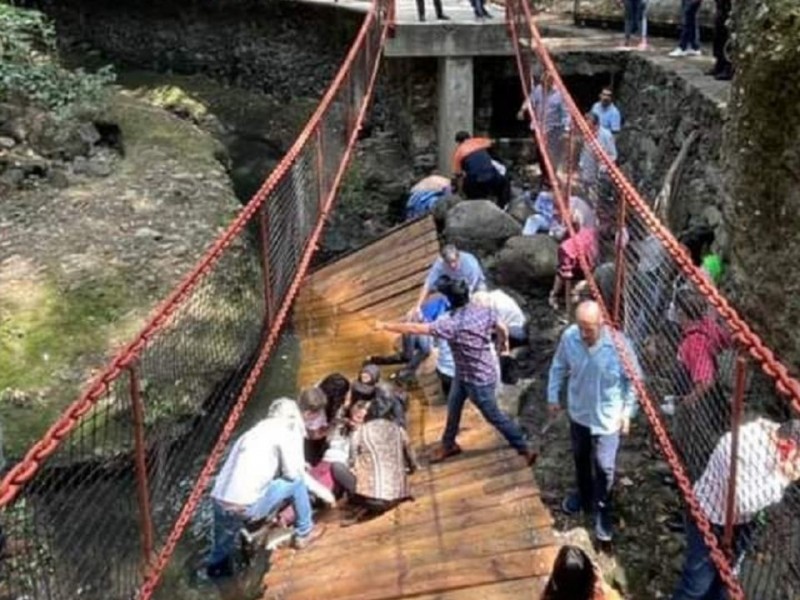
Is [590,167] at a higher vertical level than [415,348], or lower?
higher

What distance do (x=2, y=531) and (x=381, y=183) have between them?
10250mm

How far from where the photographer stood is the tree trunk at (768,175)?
21.3ft

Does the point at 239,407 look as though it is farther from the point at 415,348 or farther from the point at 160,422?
the point at 415,348

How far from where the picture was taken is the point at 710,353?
17.0ft

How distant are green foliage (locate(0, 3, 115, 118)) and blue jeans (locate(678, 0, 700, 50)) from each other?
748 cm

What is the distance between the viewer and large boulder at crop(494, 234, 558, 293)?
1052 centimetres

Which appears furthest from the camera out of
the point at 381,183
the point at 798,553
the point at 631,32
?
the point at 381,183

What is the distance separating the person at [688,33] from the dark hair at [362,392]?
626 centimetres

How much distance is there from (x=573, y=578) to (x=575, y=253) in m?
4.81

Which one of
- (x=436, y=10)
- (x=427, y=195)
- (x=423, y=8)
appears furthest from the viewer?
(x=436, y=10)

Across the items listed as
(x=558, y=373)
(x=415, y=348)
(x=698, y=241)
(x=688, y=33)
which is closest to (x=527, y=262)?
(x=698, y=241)

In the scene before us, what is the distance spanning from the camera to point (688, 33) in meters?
11.7

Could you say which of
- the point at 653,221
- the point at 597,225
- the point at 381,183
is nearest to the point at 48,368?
the point at 597,225

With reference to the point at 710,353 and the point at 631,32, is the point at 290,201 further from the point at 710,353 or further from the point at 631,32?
the point at 631,32
